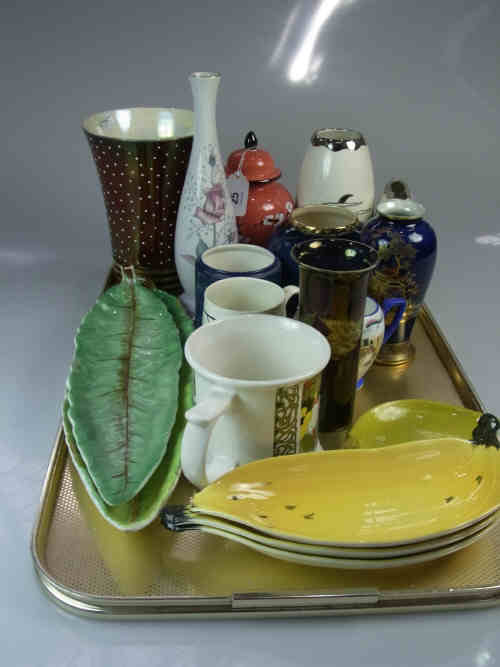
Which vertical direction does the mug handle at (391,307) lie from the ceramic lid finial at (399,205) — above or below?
below

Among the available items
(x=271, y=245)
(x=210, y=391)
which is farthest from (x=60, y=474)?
(x=271, y=245)

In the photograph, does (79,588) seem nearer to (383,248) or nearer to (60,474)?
(60,474)

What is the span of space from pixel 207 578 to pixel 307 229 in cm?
30

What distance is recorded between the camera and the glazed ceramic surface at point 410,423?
0.52 meters

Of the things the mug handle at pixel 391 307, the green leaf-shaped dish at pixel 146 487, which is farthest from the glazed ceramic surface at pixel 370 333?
the green leaf-shaped dish at pixel 146 487

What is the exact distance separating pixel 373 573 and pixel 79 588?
17cm

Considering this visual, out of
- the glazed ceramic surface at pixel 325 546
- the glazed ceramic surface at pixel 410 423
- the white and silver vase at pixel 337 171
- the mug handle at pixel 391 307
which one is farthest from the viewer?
the white and silver vase at pixel 337 171

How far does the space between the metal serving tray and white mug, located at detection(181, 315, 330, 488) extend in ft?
0.17

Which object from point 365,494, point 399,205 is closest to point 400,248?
point 399,205

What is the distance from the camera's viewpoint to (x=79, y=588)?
42 centimetres

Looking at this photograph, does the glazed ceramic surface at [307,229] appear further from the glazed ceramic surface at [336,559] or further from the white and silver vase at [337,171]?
the glazed ceramic surface at [336,559]

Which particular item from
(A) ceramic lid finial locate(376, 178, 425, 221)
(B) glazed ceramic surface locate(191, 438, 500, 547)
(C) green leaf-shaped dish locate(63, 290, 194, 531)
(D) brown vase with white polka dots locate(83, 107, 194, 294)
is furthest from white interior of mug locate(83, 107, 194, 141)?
(B) glazed ceramic surface locate(191, 438, 500, 547)

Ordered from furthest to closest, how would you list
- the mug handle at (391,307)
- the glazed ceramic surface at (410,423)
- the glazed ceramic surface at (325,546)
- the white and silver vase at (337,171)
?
the white and silver vase at (337,171) < the mug handle at (391,307) < the glazed ceramic surface at (410,423) < the glazed ceramic surface at (325,546)

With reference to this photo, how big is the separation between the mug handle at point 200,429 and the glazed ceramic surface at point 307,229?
210 millimetres
